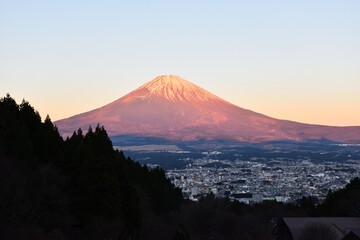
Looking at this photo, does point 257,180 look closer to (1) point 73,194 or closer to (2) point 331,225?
(2) point 331,225

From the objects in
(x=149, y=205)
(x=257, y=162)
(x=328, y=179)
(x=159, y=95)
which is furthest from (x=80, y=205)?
(x=159, y=95)

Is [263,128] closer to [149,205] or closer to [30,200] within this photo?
[149,205]

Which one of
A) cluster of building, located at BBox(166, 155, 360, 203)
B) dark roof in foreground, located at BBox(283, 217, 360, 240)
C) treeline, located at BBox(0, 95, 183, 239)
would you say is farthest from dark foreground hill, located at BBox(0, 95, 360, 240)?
cluster of building, located at BBox(166, 155, 360, 203)

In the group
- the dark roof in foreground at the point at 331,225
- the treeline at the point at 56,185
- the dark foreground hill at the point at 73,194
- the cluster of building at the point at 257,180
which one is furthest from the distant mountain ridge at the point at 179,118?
the dark roof in foreground at the point at 331,225

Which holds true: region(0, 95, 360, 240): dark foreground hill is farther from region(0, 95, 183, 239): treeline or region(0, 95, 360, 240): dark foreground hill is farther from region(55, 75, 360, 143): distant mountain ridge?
region(55, 75, 360, 143): distant mountain ridge

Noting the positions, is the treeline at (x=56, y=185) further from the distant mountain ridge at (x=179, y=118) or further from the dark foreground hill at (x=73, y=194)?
the distant mountain ridge at (x=179, y=118)

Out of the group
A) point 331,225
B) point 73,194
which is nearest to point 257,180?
point 331,225
